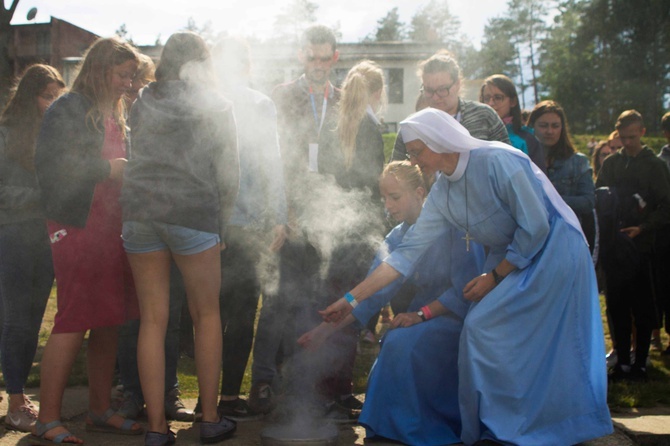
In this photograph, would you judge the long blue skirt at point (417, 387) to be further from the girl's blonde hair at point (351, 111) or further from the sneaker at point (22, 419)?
the sneaker at point (22, 419)

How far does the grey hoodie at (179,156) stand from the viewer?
362 cm

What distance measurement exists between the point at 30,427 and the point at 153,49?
5.29 m

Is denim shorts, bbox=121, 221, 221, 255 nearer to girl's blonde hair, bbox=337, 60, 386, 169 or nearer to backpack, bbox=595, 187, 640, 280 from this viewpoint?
girl's blonde hair, bbox=337, 60, 386, 169

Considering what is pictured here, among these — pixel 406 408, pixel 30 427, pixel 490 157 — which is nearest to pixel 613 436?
pixel 406 408

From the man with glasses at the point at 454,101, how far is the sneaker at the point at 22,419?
2.74m

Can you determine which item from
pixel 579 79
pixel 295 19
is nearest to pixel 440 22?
pixel 579 79

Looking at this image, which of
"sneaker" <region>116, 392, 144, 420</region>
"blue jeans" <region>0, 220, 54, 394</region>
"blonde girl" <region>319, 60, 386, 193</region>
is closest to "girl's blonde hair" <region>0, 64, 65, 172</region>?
"blue jeans" <region>0, 220, 54, 394</region>

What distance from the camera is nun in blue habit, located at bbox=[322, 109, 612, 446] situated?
370 cm

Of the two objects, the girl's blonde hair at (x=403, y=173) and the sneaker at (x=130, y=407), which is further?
the girl's blonde hair at (x=403, y=173)

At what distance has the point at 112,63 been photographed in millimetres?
3883

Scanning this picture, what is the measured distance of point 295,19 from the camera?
641 cm

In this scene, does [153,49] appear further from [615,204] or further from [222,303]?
[615,204]

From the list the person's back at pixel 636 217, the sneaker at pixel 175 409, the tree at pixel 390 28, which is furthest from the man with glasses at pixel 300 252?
the tree at pixel 390 28

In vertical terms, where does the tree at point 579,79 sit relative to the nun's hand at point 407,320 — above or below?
above
